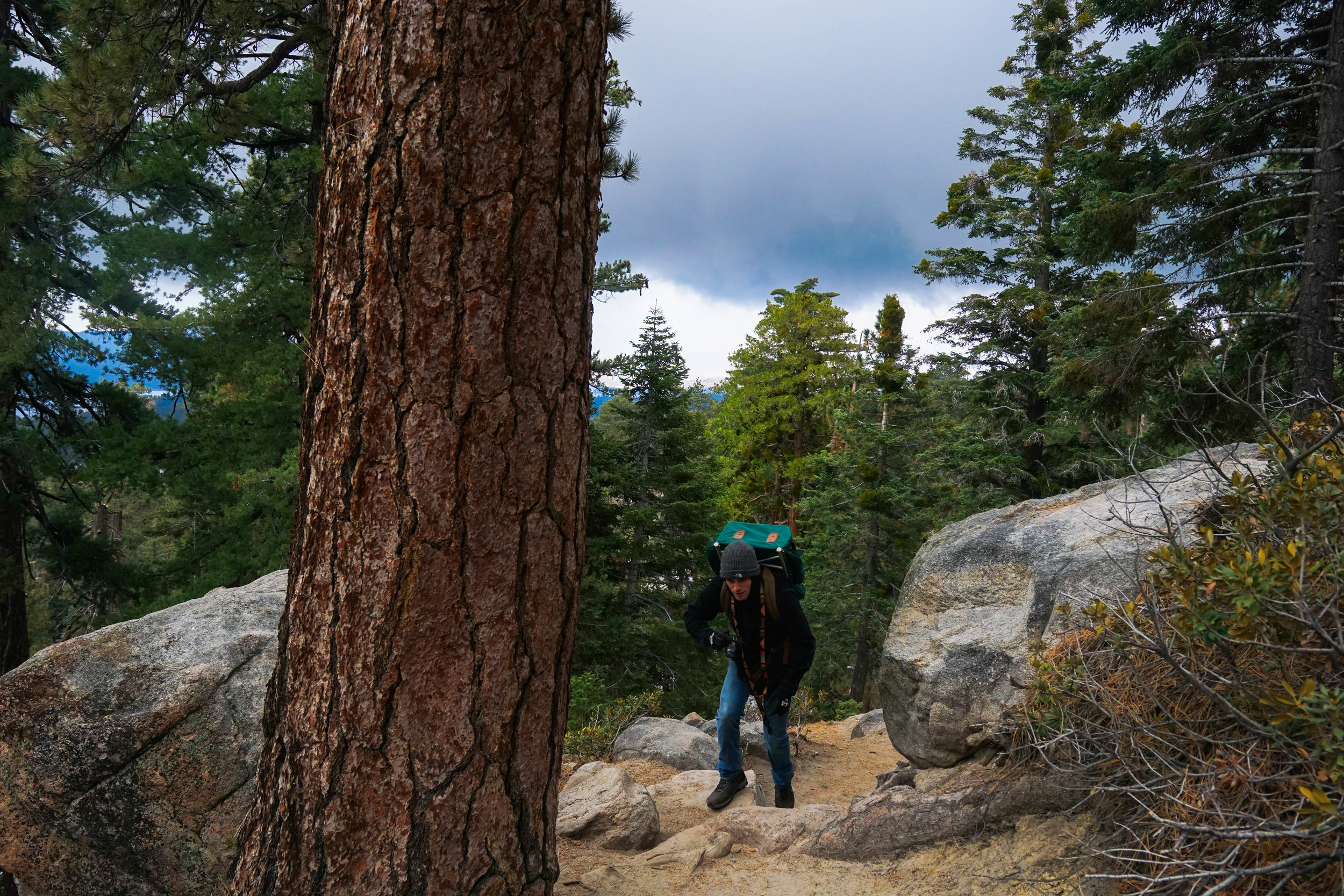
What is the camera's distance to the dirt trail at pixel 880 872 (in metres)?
3.26

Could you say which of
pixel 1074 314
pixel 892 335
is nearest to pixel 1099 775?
pixel 1074 314

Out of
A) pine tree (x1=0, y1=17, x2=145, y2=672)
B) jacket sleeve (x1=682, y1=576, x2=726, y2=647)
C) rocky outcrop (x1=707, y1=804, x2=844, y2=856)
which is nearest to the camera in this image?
rocky outcrop (x1=707, y1=804, x2=844, y2=856)

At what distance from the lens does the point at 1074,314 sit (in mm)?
12844

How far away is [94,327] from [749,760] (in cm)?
1371

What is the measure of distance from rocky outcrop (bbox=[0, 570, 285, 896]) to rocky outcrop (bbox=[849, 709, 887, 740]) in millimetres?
8659

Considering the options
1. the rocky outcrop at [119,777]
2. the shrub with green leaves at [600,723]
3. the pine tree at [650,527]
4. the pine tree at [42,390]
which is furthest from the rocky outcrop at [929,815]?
the pine tree at [650,527]

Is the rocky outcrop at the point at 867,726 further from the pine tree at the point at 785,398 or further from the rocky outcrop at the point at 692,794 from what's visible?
the pine tree at the point at 785,398

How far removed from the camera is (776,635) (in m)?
5.03

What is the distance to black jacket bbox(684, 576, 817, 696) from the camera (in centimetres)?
496

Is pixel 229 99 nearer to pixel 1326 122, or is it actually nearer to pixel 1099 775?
pixel 1099 775

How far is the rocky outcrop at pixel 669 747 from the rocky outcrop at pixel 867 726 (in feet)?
12.9

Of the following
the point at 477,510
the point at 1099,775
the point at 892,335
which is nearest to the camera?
the point at 477,510

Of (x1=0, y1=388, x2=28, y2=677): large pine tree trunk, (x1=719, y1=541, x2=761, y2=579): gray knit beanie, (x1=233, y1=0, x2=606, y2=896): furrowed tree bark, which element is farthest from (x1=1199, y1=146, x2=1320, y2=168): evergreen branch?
(x1=0, y1=388, x2=28, y2=677): large pine tree trunk

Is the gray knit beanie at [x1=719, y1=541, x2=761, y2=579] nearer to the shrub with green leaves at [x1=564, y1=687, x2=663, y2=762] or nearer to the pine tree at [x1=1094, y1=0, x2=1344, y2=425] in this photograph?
the shrub with green leaves at [x1=564, y1=687, x2=663, y2=762]
